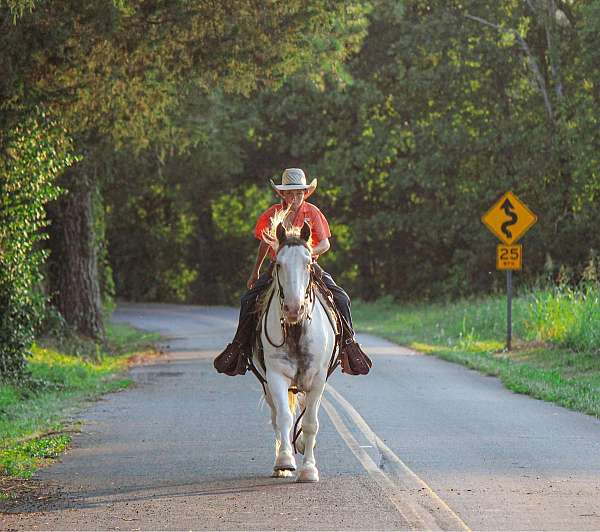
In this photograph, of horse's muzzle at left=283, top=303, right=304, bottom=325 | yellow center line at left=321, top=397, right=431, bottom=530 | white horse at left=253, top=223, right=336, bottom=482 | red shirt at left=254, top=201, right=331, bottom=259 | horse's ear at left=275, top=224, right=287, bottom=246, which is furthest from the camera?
red shirt at left=254, top=201, right=331, bottom=259

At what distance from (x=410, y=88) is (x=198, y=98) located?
56.6 ft

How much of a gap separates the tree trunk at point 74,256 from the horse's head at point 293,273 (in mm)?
18882

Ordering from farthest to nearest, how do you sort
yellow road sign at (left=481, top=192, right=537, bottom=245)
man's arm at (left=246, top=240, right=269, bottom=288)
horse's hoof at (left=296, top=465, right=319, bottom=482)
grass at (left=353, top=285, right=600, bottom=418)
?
1. yellow road sign at (left=481, top=192, right=537, bottom=245)
2. grass at (left=353, top=285, right=600, bottom=418)
3. man's arm at (left=246, top=240, right=269, bottom=288)
4. horse's hoof at (left=296, top=465, right=319, bottom=482)

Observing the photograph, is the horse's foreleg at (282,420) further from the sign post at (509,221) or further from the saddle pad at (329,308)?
the sign post at (509,221)

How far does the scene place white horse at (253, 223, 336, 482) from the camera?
10.4 m

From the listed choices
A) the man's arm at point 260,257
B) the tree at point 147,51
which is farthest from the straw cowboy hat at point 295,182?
the tree at point 147,51

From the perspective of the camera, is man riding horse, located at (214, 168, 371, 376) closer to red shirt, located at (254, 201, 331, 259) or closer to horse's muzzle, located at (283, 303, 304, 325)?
red shirt, located at (254, 201, 331, 259)

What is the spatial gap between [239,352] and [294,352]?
1089 millimetres

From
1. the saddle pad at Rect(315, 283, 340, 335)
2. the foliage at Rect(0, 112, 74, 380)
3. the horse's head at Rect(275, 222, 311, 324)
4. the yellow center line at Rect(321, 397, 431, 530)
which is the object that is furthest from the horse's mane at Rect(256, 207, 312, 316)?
the foliage at Rect(0, 112, 74, 380)

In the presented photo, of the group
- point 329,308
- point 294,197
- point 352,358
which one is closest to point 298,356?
point 329,308

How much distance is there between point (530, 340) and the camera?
27469 mm

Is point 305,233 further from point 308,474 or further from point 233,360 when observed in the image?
point 308,474

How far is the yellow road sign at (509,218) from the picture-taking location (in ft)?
88.8

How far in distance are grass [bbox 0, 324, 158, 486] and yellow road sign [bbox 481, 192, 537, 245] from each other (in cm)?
821
